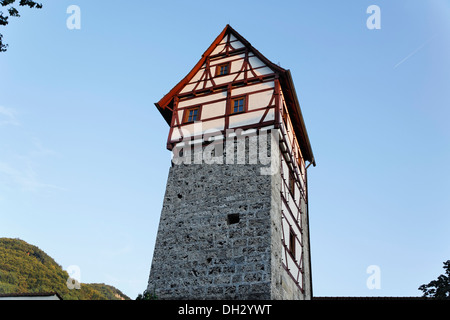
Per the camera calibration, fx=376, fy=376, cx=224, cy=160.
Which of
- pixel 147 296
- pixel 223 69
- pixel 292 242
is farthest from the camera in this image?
pixel 223 69

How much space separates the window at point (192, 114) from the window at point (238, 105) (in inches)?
60.4

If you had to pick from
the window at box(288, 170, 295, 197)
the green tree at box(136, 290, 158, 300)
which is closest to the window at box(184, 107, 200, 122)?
the window at box(288, 170, 295, 197)

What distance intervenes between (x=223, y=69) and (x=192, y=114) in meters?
2.59

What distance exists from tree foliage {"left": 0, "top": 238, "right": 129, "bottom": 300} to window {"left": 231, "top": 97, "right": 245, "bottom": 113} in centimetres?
2560

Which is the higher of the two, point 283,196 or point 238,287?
point 283,196

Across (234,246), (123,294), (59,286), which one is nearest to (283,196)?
(234,246)

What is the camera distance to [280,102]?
47.3ft

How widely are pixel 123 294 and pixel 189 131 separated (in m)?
36.7

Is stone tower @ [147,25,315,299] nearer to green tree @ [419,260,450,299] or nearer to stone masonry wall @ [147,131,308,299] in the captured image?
stone masonry wall @ [147,131,308,299]

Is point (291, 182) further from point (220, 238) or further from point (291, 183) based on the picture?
point (220, 238)

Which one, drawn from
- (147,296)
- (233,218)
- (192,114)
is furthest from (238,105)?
(147,296)

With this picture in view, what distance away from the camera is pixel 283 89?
50.8ft
